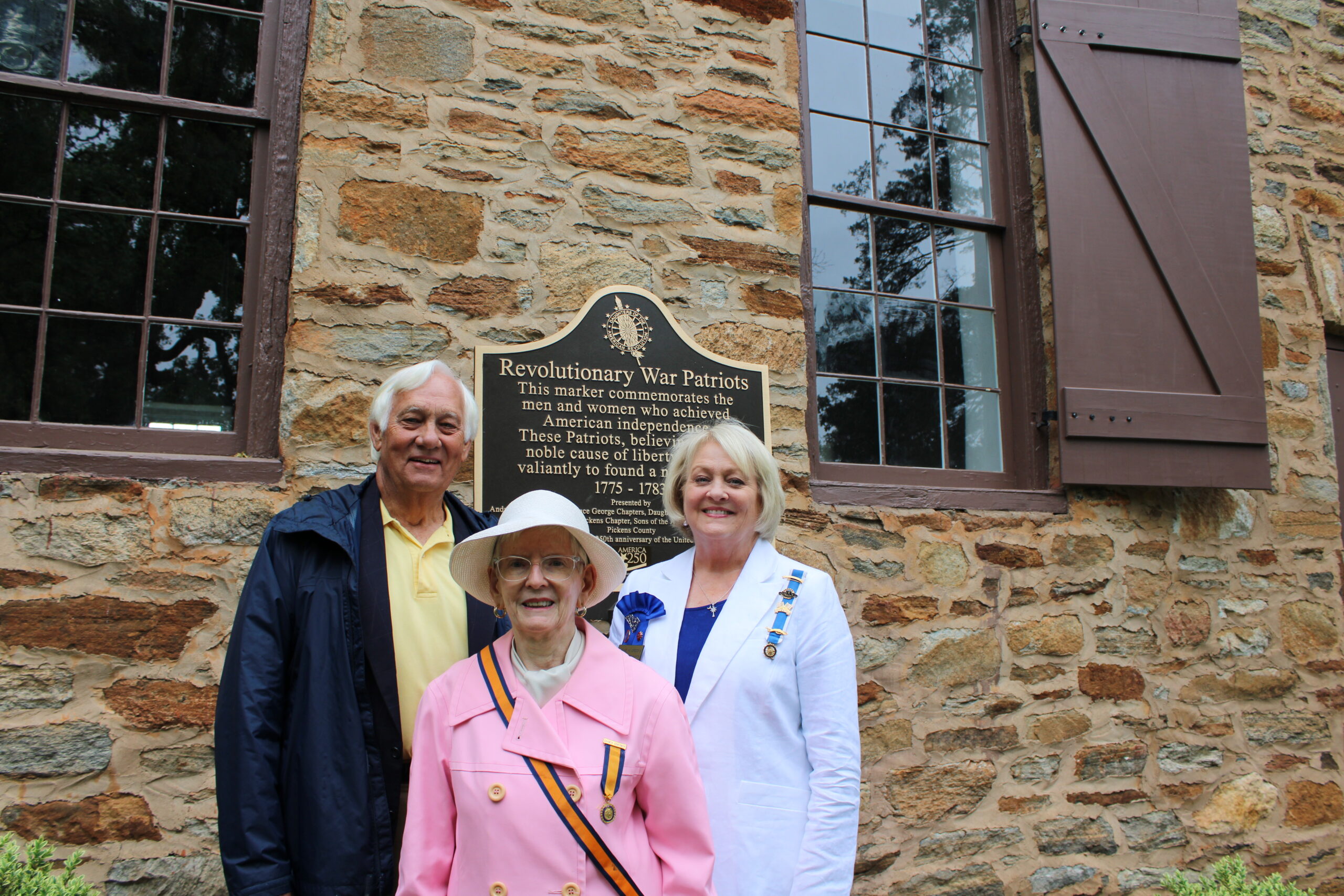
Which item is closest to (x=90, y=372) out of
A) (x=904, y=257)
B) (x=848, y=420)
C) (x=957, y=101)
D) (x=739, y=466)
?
(x=739, y=466)

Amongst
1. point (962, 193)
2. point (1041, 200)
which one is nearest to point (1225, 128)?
point (1041, 200)

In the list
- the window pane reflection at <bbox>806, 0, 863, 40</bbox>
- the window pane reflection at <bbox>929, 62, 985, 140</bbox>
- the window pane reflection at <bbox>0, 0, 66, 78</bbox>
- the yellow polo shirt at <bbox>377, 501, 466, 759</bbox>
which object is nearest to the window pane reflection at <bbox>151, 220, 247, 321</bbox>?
the window pane reflection at <bbox>0, 0, 66, 78</bbox>

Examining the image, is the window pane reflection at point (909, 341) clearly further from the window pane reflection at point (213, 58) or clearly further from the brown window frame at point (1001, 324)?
the window pane reflection at point (213, 58)

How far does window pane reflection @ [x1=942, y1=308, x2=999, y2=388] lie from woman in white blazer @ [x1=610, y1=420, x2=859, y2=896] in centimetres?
229

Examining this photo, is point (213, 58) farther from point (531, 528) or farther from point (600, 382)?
point (531, 528)

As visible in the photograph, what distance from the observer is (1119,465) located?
4023 millimetres

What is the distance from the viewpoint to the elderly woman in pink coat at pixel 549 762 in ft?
5.30

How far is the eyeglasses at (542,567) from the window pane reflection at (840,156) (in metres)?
2.89

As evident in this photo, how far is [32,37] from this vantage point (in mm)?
3219

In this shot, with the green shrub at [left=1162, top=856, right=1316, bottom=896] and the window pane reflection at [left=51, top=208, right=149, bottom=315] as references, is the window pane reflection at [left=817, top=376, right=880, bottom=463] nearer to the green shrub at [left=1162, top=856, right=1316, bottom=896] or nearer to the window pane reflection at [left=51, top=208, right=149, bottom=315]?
the green shrub at [left=1162, top=856, right=1316, bottom=896]

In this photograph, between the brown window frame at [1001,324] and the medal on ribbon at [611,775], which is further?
the brown window frame at [1001,324]

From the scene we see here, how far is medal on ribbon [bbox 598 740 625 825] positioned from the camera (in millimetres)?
1640

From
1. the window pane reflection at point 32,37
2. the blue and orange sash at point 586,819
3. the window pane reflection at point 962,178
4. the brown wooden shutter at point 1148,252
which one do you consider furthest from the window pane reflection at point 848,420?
the window pane reflection at point 32,37

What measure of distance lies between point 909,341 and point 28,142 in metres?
3.52
